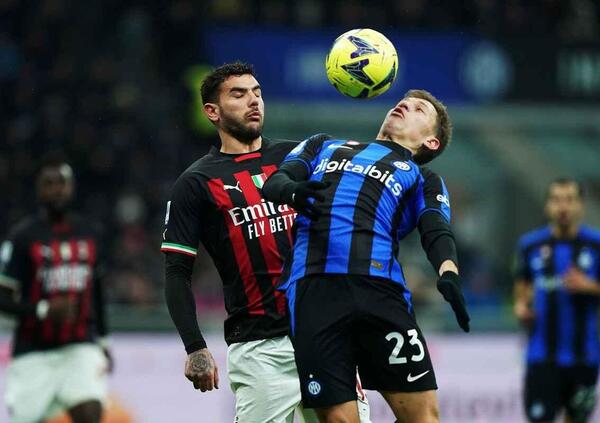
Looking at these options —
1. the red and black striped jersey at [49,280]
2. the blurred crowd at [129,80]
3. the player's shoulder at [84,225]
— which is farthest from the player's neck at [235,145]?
the blurred crowd at [129,80]

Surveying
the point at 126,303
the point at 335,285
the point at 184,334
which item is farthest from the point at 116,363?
the point at 335,285

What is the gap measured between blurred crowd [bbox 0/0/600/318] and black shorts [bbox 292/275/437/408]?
8.35 meters

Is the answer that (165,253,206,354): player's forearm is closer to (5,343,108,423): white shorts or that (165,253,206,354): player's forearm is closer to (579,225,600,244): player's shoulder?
(5,343,108,423): white shorts

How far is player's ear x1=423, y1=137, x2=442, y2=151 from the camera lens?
546cm

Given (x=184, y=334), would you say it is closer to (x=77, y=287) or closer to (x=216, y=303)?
(x=77, y=287)

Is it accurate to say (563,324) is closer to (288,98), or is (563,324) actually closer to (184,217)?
(184,217)

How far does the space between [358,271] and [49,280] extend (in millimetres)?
4123

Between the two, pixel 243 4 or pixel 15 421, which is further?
pixel 243 4

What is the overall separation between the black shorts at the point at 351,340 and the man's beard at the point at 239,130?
1.11 meters

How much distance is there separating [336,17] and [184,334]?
41.0 ft

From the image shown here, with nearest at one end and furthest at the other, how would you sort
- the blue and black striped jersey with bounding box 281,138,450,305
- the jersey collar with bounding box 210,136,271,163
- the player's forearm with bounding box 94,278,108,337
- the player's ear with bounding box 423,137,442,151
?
the blue and black striped jersey with bounding box 281,138,450,305
the player's ear with bounding box 423,137,442,151
the jersey collar with bounding box 210,136,271,163
the player's forearm with bounding box 94,278,108,337

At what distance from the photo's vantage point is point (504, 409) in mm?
10984

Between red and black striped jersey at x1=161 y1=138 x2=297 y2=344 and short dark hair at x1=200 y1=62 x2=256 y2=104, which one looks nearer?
red and black striped jersey at x1=161 y1=138 x2=297 y2=344

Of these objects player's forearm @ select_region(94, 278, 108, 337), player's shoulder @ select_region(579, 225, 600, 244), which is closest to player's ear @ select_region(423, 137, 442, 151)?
player's forearm @ select_region(94, 278, 108, 337)
